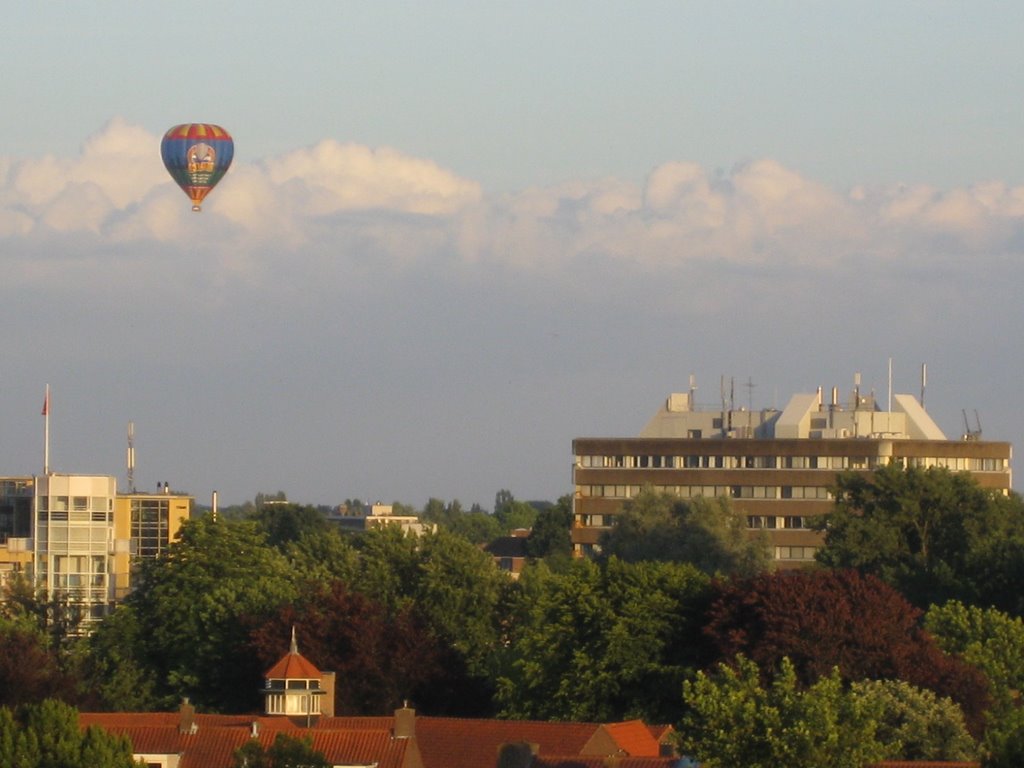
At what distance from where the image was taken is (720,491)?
178375 millimetres

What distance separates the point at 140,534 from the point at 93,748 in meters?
88.7

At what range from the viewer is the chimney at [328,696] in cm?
7438

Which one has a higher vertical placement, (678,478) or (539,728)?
(678,478)

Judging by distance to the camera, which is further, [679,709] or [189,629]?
[189,629]

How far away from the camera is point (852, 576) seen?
81.1m

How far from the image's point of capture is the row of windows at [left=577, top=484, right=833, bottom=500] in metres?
176

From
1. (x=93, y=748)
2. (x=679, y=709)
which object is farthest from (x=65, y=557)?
(x=93, y=748)

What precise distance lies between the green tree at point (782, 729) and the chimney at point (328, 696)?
1062 inches

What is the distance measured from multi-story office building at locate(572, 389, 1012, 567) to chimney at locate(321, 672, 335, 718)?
322ft

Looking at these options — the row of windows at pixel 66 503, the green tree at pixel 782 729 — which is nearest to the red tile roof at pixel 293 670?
the green tree at pixel 782 729

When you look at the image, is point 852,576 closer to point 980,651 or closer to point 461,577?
point 980,651

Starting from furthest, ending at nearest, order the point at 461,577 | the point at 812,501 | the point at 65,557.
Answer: the point at 812,501, the point at 65,557, the point at 461,577

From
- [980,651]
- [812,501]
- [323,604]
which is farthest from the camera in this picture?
[812,501]

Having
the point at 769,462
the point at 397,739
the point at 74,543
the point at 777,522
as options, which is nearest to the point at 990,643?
the point at 397,739
